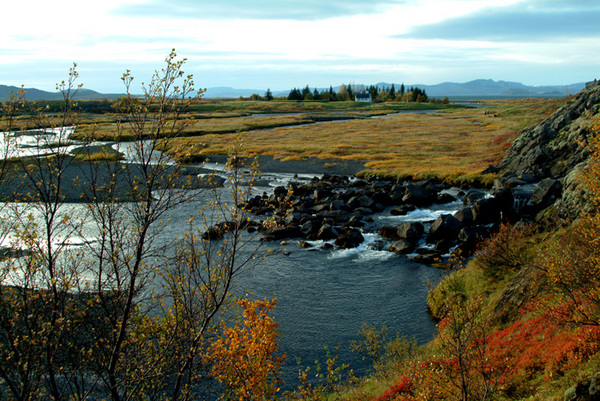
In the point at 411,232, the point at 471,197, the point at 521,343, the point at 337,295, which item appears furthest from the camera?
the point at 471,197

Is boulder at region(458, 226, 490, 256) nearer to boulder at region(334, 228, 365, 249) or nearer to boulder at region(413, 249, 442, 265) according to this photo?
boulder at region(413, 249, 442, 265)

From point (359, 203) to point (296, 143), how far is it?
50110 mm

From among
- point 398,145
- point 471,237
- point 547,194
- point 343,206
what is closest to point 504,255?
point 471,237

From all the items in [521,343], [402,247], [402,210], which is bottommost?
[402,247]

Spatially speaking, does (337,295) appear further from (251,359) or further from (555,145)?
(555,145)

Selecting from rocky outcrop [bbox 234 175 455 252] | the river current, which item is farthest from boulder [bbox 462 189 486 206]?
the river current

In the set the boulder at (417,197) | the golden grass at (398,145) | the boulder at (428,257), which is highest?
the golden grass at (398,145)

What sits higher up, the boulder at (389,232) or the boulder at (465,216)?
the boulder at (465,216)

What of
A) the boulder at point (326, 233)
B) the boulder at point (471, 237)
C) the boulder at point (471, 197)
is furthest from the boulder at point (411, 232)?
the boulder at point (471, 197)

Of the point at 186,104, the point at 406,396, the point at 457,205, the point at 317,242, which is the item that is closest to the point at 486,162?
the point at 457,205

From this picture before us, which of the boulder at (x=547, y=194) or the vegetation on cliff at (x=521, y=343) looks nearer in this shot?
the vegetation on cliff at (x=521, y=343)

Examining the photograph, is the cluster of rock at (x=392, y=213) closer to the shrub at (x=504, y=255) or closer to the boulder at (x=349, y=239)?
the boulder at (x=349, y=239)

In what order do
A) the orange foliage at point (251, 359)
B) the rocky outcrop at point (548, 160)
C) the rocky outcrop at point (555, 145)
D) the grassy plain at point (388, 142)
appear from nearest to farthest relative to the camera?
1. the orange foliage at point (251, 359)
2. the rocky outcrop at point (548, 160)
3. the rocky outcrop at point (555, 145)
4. the grassy plain at point (388, 142)

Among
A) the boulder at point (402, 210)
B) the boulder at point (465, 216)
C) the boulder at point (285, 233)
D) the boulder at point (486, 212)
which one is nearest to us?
the boulder at point (285, 233)
